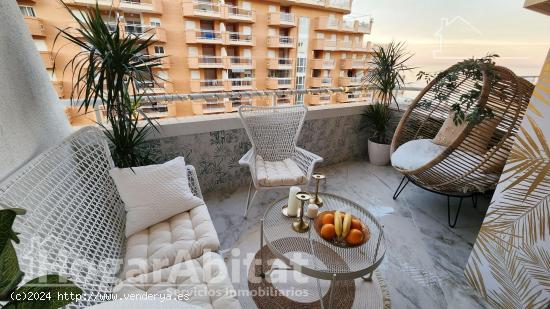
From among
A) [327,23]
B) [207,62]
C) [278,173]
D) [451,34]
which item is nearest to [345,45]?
[327,23]

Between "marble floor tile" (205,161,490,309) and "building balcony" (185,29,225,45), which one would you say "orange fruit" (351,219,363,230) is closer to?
"marble floor tile" (205,161,490,309)

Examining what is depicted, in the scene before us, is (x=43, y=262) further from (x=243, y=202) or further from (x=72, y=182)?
(x=243, y=202)

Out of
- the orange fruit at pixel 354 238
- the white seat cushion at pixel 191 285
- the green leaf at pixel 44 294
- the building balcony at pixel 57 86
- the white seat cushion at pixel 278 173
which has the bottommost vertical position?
the white seat cushion at pixel 191 285

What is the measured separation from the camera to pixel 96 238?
1157 mm

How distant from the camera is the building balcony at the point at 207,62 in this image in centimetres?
479

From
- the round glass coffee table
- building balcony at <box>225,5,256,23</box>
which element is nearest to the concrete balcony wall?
the round glass coffee table

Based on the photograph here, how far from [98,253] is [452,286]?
2023 mm

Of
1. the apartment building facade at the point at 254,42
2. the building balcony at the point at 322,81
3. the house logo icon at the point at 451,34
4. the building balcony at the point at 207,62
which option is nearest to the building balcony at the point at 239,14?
the apartment building facade at the point at 254,42

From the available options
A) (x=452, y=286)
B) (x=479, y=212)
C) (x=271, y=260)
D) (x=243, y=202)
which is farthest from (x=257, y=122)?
(x=479, y=212)

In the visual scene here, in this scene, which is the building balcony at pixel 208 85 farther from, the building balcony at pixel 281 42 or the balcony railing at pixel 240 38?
the building balcony at pixel 281 42

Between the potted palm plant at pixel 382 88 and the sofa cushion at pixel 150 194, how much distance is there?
241cm

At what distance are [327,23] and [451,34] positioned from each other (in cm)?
299

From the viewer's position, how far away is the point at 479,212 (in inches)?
87.9

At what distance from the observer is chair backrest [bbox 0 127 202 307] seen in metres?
0.85
